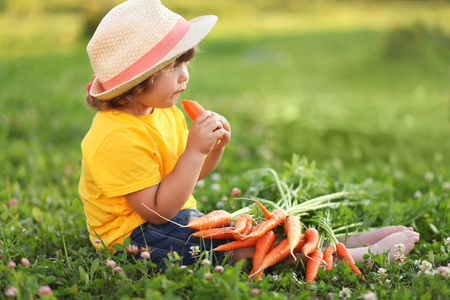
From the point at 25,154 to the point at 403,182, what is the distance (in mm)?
3441

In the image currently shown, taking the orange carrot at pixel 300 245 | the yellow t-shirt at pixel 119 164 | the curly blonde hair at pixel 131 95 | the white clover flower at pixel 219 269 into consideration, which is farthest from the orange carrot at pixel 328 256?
the curly blonde hair at pixel 131 95

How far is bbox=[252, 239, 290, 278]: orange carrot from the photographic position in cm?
252

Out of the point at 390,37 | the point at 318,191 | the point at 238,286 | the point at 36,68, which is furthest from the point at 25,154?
the point at 390,37

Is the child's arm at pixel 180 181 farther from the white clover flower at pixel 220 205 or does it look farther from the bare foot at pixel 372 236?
the bare foot at pixel 372 236

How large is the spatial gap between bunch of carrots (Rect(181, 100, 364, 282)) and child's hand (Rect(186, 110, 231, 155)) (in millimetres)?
205

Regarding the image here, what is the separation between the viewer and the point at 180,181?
2471 mm

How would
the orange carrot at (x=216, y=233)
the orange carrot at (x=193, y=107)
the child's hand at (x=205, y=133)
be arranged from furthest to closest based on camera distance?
1. the orange carrot at (x=193, y=107)
2. the orange carrot at (x=216, y=233)
3. the child's hand at (x=205, y=133)

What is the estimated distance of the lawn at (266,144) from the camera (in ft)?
7.84

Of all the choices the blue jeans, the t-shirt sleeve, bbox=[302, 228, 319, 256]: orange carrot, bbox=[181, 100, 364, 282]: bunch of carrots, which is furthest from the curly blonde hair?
bbox=[302, 228, 319, 256]: orange carrot

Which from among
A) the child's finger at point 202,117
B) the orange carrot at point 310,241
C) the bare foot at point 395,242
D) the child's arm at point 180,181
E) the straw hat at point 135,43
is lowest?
the bare foot at point 395,242

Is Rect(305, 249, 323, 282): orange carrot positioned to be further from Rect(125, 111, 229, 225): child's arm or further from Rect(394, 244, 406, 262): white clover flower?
Rect(125, 111, 229, 225): child's arm

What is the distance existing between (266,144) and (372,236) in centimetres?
250

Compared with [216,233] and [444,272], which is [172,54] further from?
[444,272]

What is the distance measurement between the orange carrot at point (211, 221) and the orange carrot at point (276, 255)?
1.03 ft
